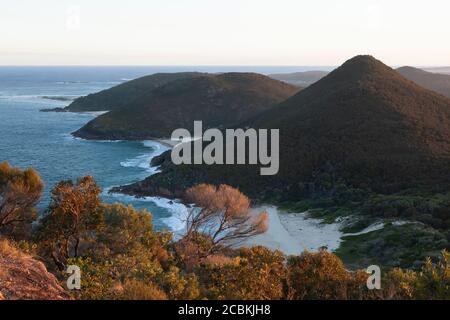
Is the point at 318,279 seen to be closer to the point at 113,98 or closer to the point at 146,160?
the point at 146,160

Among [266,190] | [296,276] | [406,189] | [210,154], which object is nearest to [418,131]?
[406,189]

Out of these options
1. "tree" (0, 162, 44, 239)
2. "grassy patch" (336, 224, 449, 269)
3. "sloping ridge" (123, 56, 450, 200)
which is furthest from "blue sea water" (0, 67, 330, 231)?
"tree" (0, 162, 44, 239)

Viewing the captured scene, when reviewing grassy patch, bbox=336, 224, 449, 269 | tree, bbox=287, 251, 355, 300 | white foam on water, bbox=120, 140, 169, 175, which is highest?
tree, bbox=287, 251, 355, 300

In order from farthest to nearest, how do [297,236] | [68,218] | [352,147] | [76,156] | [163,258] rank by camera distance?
[76,156] → [352,147] → [297,236] → [163,258] → [68,218]

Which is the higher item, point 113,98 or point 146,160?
point 113,98

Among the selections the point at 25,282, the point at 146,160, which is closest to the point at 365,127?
the point at 146,160

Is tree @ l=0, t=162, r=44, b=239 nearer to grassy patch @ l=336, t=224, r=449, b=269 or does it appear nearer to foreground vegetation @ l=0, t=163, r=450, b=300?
foreground vegetation @ l=0, t=163, r=450, b=300
